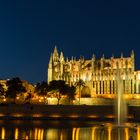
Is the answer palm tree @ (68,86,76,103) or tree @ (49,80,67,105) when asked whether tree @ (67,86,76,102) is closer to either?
palm tree @ (68,86,76,103)

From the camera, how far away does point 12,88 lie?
93.1m

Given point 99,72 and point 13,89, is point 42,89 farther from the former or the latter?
point 99,72

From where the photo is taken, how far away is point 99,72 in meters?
118

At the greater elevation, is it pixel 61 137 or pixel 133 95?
pixel 133 95

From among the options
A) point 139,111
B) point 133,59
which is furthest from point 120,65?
point 139,111

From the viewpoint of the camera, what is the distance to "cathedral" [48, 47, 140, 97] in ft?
358

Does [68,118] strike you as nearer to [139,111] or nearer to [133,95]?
[139,111]

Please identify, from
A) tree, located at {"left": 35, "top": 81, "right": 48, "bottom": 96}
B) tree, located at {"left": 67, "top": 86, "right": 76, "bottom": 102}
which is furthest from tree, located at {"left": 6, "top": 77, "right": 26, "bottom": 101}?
tree, located at {"left": 67, "top": 86, "right": 76, "bottom": 102}

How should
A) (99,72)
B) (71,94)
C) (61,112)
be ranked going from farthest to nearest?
(99,72) → (71,94) → (61,112)

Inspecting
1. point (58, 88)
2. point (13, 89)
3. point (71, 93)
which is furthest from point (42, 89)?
point (13, 89)

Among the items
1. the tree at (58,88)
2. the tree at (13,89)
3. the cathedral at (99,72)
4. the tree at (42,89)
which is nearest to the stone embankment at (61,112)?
the tree at (13,89)

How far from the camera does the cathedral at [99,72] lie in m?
109

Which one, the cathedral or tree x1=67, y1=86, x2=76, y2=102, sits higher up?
the cathedral

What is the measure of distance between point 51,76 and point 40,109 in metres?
65.0
